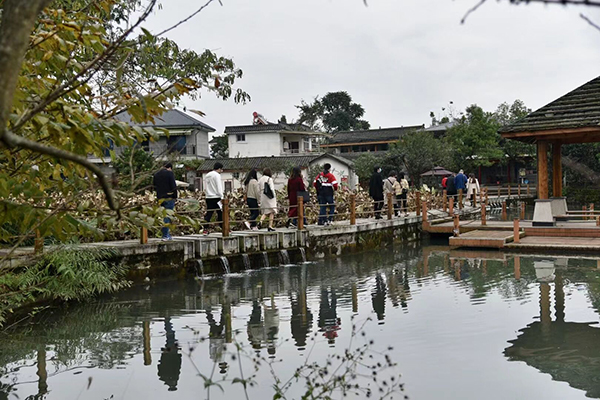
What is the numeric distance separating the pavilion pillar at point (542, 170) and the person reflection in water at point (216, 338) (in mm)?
10641

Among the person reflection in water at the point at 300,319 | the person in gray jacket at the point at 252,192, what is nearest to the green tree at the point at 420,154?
the person in gray jacket at the point at 252,192

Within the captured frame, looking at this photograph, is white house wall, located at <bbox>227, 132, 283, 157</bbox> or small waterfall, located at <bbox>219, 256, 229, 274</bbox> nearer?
small waterfall, located at <bbox>219, 256, 229, 274</bbox>

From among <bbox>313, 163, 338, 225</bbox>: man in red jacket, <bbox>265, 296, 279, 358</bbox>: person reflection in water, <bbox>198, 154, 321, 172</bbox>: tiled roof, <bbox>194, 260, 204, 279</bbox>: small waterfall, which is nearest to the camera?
<bbox>265, 296, 279, 358</bbox>: person reflection in water

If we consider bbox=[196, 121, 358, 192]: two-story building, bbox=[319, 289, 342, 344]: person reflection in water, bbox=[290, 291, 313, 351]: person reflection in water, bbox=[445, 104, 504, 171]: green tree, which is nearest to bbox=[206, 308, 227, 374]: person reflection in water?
bbox=[290, 291, 313, 351]: person reflection in water

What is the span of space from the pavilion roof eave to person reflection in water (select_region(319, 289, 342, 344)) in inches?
324

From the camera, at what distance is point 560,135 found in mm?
15781

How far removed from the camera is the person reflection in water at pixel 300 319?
25.1 feet

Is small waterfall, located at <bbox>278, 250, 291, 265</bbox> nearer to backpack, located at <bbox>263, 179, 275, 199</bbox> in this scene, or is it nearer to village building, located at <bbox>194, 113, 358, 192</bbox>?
backpack, located at <bbox>263, 179, 275, 199</bbox>

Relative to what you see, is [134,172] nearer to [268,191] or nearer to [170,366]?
[170,366]

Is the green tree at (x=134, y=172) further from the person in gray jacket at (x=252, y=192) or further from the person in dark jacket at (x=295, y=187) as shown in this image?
the person in dark jacket at (x=295, y=187)

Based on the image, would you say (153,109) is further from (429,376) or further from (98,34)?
(429,376)

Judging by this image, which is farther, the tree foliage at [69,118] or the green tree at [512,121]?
the green tree at [512,121]

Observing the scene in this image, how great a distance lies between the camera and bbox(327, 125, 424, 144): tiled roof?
5391cm

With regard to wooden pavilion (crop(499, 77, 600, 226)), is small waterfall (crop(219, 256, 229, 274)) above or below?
below
